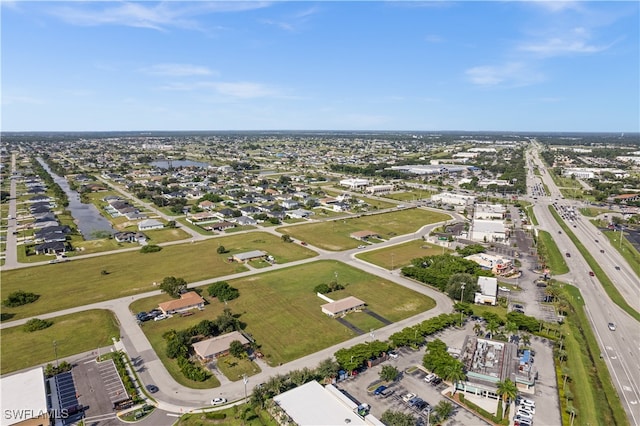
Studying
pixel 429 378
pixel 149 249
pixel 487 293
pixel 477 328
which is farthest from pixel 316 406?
pixel 149 249

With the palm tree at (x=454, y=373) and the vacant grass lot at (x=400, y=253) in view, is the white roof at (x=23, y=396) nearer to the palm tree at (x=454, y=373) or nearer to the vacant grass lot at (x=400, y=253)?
the palm tree at (x=454, y=373)

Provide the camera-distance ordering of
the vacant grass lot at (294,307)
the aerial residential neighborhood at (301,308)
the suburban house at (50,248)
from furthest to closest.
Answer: the suburban house at (50,248), the vacant grass lot at (294,307), the aerial residential neighborhood at (301,308)

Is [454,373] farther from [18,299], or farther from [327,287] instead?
[18,299]

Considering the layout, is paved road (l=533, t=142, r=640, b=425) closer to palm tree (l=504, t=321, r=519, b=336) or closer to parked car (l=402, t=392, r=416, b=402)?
palm tree (l=504, t=321, r=519, b=336)

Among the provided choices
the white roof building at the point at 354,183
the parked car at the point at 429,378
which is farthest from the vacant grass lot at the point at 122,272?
the white roof building at the point at 354,183

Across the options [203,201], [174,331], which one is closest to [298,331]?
[174,331]

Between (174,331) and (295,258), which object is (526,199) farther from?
(174,331)
